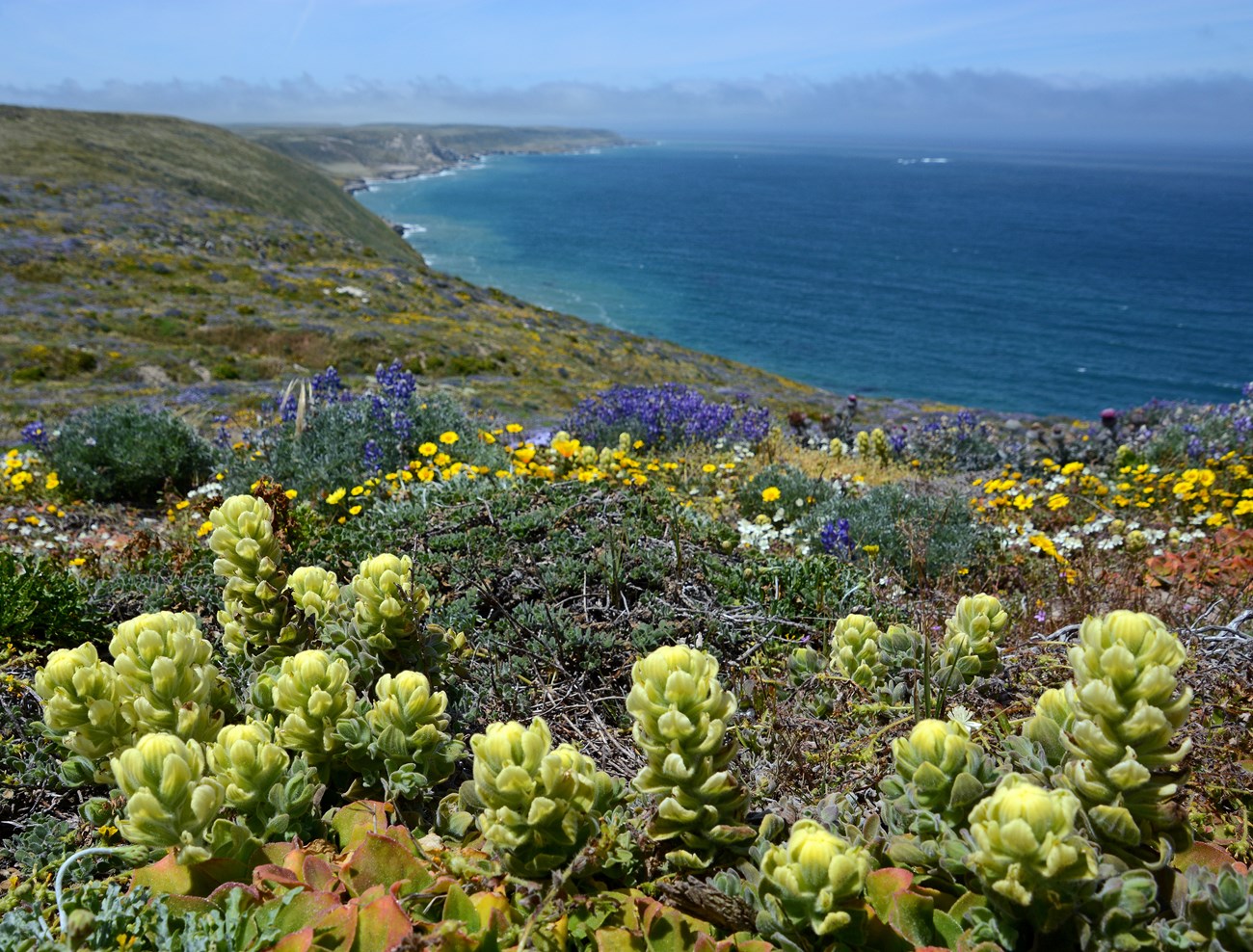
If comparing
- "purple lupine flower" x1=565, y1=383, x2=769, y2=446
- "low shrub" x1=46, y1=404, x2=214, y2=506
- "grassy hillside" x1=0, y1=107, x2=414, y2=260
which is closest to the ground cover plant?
"low shrub" x1=46, y1=404, x2=214, y2=506

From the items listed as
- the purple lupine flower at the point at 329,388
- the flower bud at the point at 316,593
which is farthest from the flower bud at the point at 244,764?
the purple lupine flower at the point at 329,388

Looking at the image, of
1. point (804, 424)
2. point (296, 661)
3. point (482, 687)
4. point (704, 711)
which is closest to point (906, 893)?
point (704, 711)

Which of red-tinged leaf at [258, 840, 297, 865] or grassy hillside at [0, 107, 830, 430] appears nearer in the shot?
red-tinged leaf at [258, 840, 297, 865]

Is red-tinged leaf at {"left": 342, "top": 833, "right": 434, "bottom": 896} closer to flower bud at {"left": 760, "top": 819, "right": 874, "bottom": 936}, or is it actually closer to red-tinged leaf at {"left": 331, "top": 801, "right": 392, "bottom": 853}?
red-tinged leaf at {"left": 331, "top": 801, "right": 392, "bottom": 853}

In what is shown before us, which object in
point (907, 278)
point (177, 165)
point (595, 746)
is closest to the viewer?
point (595, 746)

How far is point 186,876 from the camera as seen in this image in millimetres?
1576

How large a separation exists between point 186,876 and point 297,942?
36 centimetres

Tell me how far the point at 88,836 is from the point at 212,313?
2816 cm

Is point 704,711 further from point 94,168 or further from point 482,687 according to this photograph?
point 94,168

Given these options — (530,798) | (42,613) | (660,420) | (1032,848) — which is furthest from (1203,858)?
(660,420)

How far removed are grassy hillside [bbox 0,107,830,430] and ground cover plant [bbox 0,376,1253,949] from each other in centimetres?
1266

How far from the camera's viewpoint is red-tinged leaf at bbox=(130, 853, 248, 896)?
1.58m

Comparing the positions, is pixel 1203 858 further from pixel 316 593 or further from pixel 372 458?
pixel 372 458

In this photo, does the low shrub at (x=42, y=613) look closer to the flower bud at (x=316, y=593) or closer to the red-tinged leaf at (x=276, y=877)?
the flower bud at (x=316, y=593)
